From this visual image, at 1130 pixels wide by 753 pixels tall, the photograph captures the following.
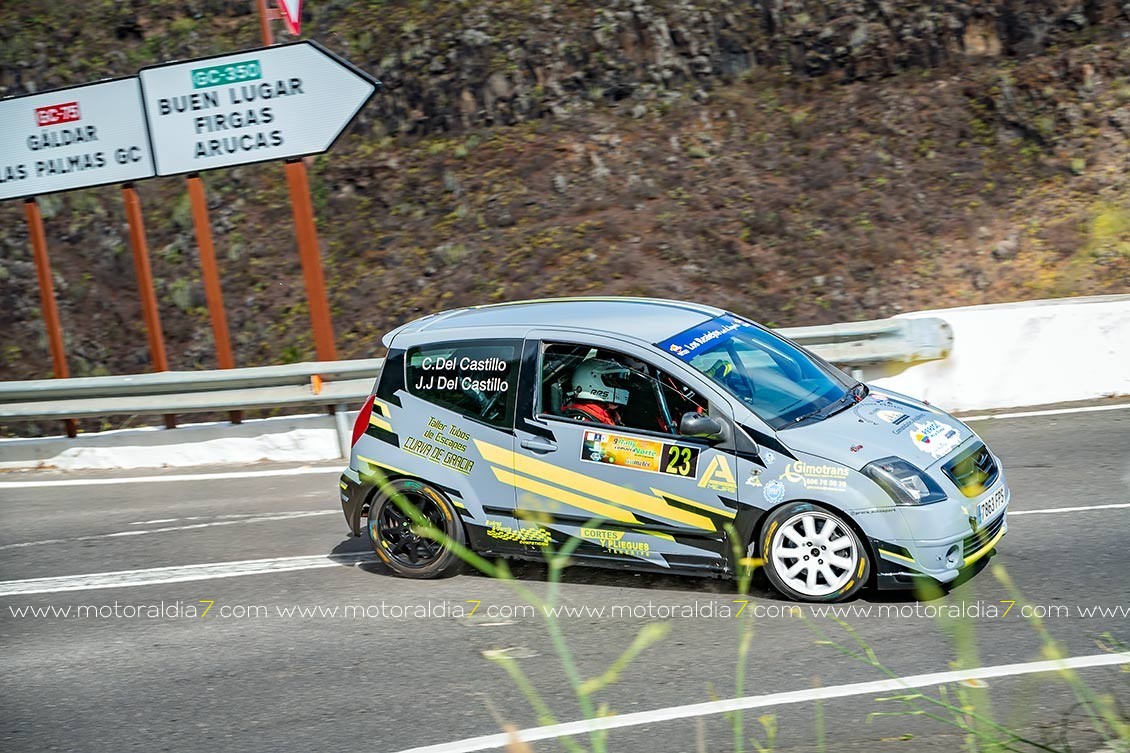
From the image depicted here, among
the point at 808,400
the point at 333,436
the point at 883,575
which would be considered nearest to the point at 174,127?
the point at 333,436

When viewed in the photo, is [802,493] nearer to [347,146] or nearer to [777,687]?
[777,687]

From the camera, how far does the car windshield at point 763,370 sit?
22.4 feet

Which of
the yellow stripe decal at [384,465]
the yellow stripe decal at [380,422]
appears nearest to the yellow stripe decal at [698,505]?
the yellow stripe decal at [384,465]

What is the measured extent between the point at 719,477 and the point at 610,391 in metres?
0.87

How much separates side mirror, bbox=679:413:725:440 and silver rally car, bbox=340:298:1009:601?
0.01 m

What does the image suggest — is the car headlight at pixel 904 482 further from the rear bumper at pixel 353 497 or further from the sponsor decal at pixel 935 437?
the rear bumper at pixel 353 497

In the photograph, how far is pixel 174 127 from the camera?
40.6ft

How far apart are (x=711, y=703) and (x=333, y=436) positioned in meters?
6.58

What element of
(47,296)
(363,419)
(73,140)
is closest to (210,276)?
(73,140)

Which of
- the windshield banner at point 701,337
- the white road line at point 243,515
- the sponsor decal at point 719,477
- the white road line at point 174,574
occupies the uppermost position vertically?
the windshield banner at point 701,337

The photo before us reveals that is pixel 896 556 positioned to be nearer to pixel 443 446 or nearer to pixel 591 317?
pixel 591 317

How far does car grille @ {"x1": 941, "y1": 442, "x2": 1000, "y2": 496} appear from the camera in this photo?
6.43 m

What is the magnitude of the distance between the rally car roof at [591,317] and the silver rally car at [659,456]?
0.02m

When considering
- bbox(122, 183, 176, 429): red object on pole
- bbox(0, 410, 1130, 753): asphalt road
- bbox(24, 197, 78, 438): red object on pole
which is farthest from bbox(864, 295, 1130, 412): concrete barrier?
bbox(24, 197, 78, 438): red object on pole
